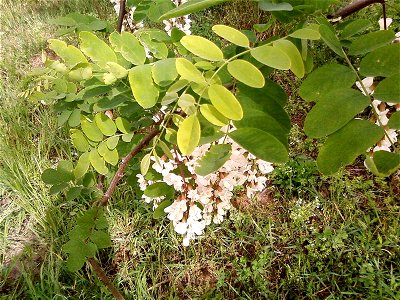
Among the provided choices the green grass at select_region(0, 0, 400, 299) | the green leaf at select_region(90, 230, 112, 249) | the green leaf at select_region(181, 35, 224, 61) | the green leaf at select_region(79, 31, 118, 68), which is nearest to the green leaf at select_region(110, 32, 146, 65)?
the green leaf at select_region(79, 31, 118, 68)

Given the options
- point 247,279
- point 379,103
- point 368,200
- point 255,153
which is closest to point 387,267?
point 368,200

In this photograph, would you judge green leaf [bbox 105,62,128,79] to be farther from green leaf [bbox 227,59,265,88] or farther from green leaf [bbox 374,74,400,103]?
green leaf [bbox 374,74,400,103]

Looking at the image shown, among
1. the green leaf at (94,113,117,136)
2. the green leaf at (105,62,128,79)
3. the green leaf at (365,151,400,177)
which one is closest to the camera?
the green leaf at (365,151,400,177)

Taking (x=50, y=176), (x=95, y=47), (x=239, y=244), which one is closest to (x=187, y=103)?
(x=95, y=47)

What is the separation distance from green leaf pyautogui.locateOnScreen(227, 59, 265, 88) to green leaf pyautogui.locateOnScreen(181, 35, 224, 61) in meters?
0.03

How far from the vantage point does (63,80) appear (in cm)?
110

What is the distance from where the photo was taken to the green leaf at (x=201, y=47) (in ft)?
1.97

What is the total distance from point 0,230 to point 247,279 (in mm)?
1299

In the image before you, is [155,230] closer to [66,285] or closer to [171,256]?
[171,256]

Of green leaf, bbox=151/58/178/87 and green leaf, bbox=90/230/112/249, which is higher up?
green leaf, bbox=151/58/178/87

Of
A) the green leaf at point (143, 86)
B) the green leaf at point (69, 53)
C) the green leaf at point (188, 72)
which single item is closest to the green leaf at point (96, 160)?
the green leaf at point (69, 53)

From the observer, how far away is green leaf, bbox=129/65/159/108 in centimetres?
66

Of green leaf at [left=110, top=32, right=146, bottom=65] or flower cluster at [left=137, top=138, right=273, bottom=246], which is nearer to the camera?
green leaf at [left=110, top=32, right=146, bottom=65]

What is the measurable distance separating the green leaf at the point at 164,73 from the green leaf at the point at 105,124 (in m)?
0.28
